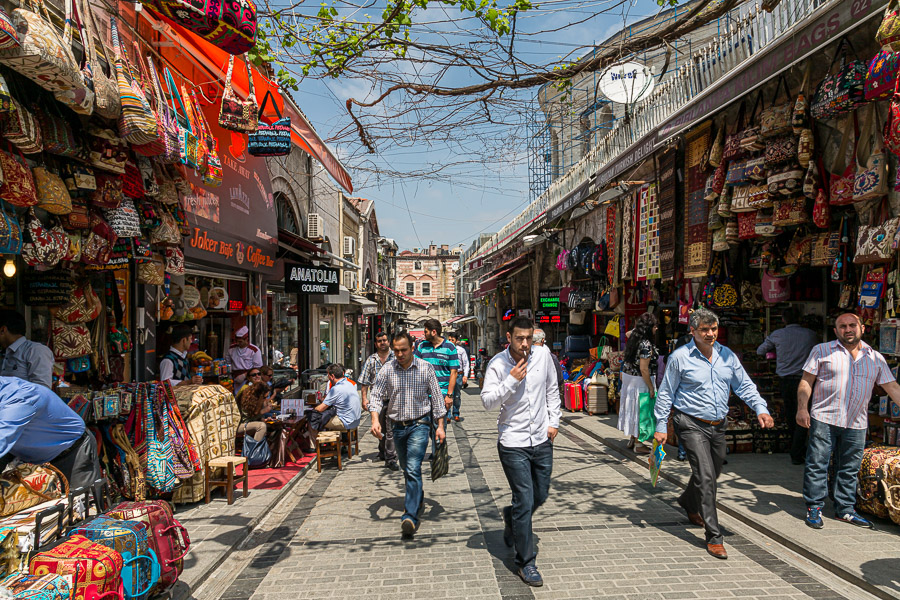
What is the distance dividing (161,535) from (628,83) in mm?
9351

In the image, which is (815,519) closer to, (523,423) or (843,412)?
(843,412)

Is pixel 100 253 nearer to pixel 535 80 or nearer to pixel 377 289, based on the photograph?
pixel 535 80

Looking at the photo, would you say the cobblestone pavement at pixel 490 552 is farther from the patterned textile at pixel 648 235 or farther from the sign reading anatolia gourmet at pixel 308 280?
the sign reading anatolia gourmet at pixel 308 280

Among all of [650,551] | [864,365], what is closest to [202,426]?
[650,551]

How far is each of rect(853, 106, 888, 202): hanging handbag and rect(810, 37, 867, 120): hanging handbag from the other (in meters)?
0.23

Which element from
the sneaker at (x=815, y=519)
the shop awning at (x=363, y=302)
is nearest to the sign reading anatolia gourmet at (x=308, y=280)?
the shop awning at (x=363, y=302)

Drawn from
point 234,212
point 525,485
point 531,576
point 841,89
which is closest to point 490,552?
point 531,576

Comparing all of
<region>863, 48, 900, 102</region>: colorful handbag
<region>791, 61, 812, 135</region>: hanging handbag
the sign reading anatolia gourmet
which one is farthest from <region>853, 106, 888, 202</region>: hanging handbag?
the sign reading anatolia gourmet

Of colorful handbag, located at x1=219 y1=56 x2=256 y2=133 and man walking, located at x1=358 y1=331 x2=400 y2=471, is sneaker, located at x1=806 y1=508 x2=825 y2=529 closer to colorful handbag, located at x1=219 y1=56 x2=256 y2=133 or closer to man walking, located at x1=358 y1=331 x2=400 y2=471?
man walking, located at x1=358 y1=331 x2=400 y2=471

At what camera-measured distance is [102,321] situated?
19.3 ft

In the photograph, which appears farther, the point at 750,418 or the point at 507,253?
the point at 507,253

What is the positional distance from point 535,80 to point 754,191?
2.84 m

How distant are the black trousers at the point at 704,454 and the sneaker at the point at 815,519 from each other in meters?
0.91

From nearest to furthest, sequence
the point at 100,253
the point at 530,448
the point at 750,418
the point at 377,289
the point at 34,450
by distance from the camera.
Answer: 1. the point at 34,450
2. the point at 530,448
3. the point at 100,253
4. the point at 750,418
5. the point at 377,289
